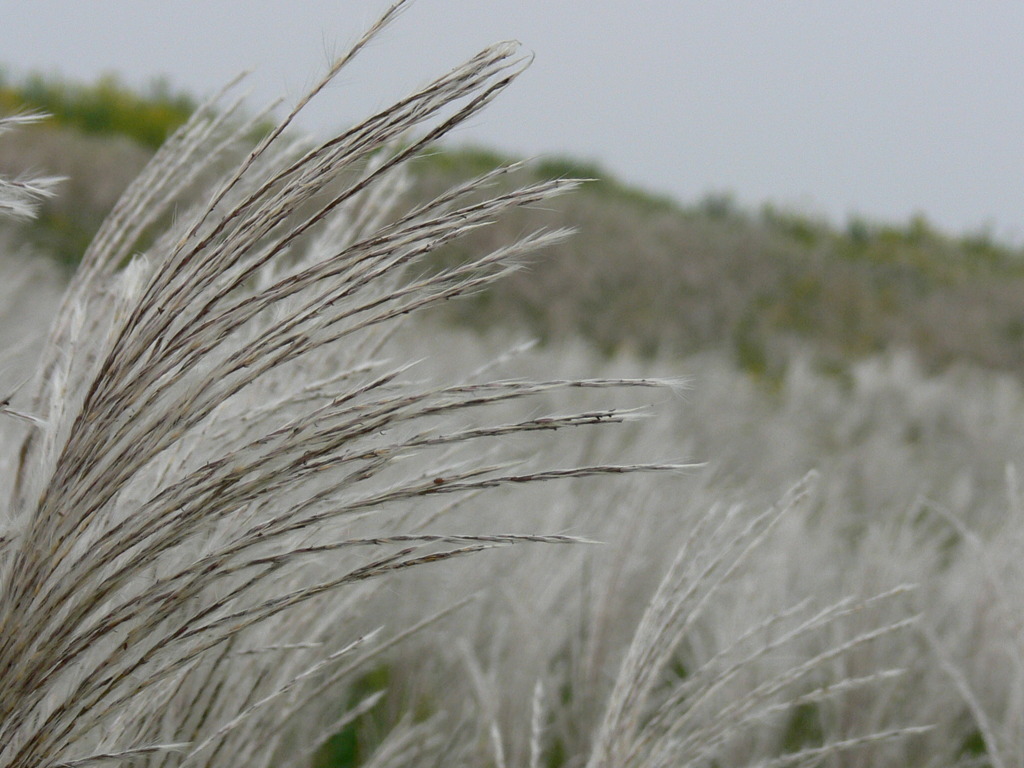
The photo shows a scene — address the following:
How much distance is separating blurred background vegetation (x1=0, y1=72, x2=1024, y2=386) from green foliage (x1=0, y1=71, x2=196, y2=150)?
24 mm

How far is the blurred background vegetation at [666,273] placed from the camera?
27.3 feet

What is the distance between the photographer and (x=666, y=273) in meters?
9.77

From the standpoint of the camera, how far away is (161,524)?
26.3 inches

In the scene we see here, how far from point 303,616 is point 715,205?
13.1m

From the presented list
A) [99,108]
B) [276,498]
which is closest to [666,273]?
[99,108]

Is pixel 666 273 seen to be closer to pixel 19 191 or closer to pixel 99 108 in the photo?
pixel 99 108

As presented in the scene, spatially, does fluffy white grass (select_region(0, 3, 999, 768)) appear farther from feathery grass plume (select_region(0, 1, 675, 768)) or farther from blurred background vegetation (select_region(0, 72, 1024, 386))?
blurred background vegetation (select_region(0, 72, 1024, 386))

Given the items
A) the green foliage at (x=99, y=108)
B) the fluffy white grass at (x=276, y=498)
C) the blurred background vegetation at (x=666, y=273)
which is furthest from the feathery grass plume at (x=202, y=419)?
the green foliage at (x=99, y=108)

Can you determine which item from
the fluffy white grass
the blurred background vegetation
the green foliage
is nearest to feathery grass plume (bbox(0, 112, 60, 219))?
the fluffy white grass

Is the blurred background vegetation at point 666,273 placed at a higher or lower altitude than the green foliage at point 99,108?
lower

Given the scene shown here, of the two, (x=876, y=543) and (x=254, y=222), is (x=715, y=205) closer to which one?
(x=876, y=543)

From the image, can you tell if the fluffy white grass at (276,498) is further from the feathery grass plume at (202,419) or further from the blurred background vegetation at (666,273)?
the blurred background vegetation at (666,273)

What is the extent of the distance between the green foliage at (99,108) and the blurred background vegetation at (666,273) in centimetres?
2

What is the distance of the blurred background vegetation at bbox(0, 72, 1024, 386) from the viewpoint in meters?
8.34
